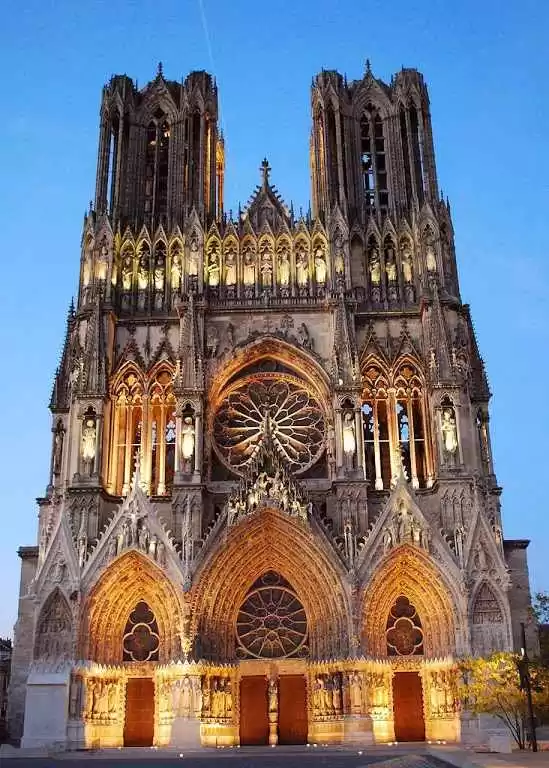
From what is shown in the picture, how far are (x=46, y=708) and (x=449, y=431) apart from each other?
16.6 m

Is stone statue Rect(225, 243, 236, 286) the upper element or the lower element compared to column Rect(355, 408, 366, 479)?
upper

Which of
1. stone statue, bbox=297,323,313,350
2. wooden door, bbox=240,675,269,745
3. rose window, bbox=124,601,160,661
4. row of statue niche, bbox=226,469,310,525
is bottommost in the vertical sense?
wooden door, bbox=240,675,269,745

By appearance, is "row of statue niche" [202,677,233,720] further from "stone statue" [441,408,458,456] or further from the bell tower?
the bell tower

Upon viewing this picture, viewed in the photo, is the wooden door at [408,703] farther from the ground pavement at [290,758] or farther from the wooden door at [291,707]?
the wooden door at [291,707]

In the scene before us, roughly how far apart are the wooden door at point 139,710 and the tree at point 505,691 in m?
10.5

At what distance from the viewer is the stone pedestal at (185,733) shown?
94.6 feet

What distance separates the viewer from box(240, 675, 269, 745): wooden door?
102ft

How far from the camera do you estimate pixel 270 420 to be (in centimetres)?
3469

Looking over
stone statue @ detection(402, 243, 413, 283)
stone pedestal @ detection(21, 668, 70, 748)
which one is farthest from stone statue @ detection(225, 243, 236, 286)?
stone pedestal @ detection(21, 668, 70, 748)

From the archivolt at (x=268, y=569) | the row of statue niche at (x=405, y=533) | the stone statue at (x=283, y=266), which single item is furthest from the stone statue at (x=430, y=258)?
the archivolt at (x=268, y=569)

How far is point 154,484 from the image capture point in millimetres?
34000

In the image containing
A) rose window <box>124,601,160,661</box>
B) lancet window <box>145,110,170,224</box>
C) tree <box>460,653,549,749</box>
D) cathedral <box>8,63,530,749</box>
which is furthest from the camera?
lancet window <box>145,110,170,224</box>

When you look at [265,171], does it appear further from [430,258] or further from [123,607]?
[123,607]

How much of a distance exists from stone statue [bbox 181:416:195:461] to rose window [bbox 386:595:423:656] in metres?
9.03
